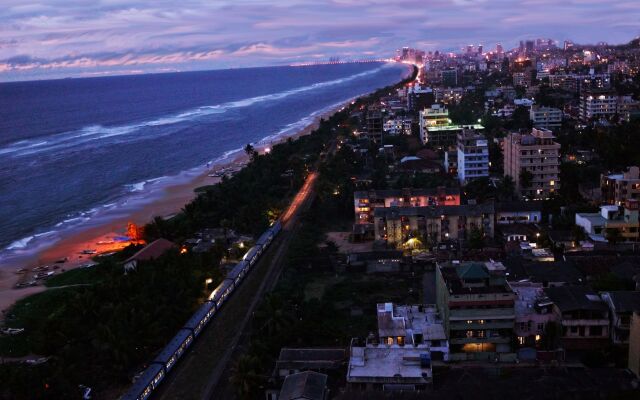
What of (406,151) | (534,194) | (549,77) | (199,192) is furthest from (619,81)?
(199,192)

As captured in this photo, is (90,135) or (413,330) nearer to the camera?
(413,330)

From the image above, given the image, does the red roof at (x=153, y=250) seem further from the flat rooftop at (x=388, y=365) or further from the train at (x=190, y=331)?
the flat rooftop at (x=388, y=365)

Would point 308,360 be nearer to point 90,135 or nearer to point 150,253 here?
point 150,253

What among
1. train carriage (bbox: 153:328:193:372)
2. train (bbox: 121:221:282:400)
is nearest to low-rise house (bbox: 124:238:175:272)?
train (bbox: 121:221:282:400)

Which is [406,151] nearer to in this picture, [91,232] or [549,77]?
[91,232]

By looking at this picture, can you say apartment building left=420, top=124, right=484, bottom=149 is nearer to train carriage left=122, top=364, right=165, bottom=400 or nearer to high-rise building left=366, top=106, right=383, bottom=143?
high-rise building left=366, top=106, right=383, bottom=143

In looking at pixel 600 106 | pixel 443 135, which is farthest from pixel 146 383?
pixel 600 106
